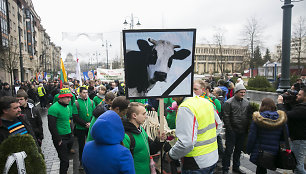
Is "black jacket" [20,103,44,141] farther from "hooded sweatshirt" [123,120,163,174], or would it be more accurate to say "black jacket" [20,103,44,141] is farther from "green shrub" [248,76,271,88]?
"green shrub" [248,76,271,88]

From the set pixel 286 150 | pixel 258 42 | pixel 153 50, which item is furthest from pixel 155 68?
pixel 258 42

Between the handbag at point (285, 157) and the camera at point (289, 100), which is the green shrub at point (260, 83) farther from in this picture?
the handbag at point (285, 157)

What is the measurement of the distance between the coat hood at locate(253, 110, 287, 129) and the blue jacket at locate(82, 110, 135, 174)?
2.46 meters

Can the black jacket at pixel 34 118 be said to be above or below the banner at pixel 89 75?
below

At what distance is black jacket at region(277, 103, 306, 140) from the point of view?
12.6ft

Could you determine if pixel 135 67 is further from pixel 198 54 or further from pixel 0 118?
pixel 198 54

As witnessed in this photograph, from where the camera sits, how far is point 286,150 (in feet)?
11.4

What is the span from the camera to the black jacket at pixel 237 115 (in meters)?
4.55

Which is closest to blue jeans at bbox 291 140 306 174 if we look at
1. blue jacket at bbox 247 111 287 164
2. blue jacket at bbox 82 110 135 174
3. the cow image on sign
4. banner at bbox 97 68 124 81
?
blue jacket at bbox 247 111 287 164

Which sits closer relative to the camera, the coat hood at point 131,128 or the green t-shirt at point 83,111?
the coat hood at point 131,128

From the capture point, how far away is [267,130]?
11.7ft

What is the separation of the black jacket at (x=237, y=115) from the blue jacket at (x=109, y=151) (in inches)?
124

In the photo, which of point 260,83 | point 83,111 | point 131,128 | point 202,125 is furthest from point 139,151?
point 260,83

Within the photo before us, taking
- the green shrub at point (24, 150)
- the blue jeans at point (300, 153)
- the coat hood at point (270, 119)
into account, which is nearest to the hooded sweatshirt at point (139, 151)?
the green shrub at point (24, 150)
